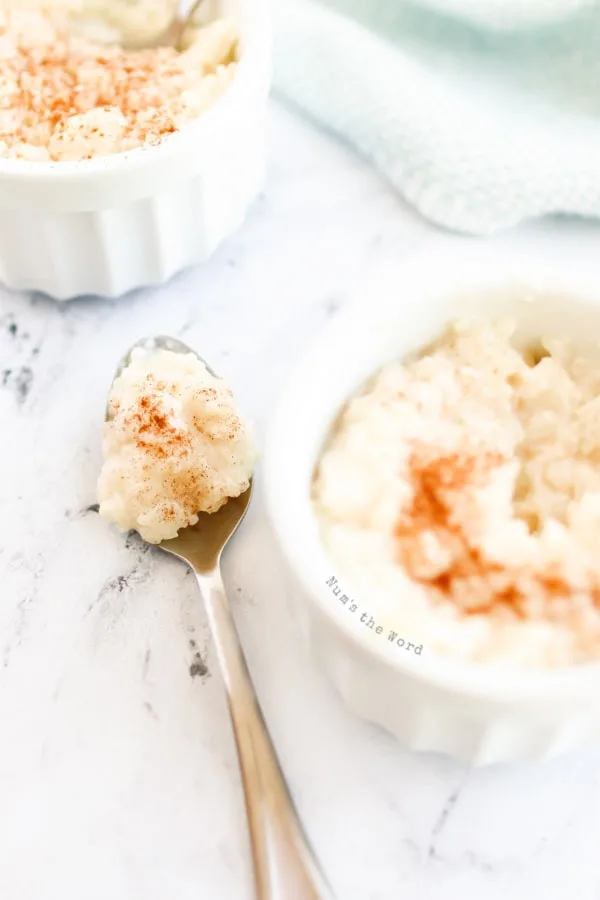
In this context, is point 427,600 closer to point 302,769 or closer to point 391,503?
point 391,503

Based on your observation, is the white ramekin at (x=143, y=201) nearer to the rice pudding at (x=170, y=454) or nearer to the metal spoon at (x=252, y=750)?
the rice pudding at (x=170, y=454)

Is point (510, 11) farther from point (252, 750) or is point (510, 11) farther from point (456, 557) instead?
point (252, 750)

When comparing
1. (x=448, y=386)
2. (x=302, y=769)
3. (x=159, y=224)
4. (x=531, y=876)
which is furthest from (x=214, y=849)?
(x=159, y=224)

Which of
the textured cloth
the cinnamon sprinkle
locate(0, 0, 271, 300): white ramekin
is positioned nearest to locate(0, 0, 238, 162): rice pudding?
locate(0, 0, 271, 300): white ramekin

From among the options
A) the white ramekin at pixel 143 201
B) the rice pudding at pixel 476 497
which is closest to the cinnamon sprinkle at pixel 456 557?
the rice pudding at pixel 476 497

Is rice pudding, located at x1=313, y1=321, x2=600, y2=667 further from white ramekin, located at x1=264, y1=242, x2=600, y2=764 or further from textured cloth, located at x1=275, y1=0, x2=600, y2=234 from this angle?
textured cloth, located at x1=275, y1=0, x2=600, y2=234

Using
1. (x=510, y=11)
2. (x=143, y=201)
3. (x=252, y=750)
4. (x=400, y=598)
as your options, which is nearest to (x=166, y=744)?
(x=252, y=750)
